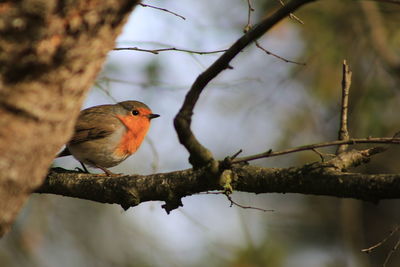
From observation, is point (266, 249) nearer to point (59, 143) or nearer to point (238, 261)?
point (238, 261)

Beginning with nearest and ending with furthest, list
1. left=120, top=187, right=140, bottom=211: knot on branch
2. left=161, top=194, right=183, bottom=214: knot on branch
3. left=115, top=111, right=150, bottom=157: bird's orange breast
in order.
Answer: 1. left=161, top=194, right=183, bottom=214: knot on branch
2. left=120, top=187, right=140, bottom=211: knot on branch
3. left=115, top=111, right=150, bottom=157: bird's orange breast

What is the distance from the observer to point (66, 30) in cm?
179

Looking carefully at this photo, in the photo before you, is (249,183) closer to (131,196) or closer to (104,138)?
(131,196)

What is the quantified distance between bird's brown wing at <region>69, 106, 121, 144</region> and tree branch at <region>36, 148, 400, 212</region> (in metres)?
2.08

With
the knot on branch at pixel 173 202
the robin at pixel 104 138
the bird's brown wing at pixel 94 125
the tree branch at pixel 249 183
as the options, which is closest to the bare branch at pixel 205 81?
→ the tree branch at pixel 249 183

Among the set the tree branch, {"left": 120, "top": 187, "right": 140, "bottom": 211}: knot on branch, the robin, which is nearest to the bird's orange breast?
the robin

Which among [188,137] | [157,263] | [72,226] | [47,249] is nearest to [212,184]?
[188,137]

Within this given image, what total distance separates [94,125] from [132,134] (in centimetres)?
46

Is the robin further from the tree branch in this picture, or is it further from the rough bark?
the rough bark

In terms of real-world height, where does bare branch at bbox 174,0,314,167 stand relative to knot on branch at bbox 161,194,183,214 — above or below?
above

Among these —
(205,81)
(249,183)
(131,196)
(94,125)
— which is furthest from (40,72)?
(94,125)

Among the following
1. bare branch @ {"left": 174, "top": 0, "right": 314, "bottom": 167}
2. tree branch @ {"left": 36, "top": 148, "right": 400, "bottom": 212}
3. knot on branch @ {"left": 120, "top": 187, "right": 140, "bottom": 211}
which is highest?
bare branch @ {"left": 174, "top": 0, "right": 314, "bottom": 167}

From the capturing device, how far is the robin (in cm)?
600

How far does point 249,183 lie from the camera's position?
9.66ft
